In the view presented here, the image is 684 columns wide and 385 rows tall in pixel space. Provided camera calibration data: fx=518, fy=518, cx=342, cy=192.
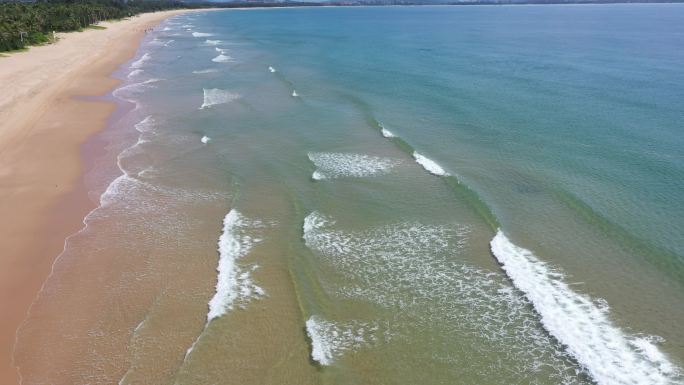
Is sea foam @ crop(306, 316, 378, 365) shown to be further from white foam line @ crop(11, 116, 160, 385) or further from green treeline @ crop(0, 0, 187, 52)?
green treeline @ crop(0, 0, 187, 52)

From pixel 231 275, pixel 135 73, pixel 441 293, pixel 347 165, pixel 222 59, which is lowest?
pixel 441 293

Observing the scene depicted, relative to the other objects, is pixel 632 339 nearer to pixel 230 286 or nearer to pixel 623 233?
pixel 623 233

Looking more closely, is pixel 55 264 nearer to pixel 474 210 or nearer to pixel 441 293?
pixel 441 293

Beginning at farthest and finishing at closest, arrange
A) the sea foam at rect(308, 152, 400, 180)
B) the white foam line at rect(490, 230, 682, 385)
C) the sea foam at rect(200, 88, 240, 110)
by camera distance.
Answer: the sea foam at rect(200, 88, 240, 110)
the sea foam at rect(308, 152, 400, 180)
the white foam line at rect(490, 230, 682, 385)

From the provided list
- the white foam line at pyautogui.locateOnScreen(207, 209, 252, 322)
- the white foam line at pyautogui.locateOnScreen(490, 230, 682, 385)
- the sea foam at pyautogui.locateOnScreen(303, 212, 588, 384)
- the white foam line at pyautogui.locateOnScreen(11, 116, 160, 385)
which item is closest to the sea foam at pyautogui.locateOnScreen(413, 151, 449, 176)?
the sea foam at pyautogui.locateOnScreen(303, 212, 588, 384)

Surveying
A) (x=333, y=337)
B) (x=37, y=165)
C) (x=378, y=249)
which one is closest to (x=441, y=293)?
(x=378, y=249)

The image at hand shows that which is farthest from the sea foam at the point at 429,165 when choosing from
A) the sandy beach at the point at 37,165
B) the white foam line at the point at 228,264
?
the sandy beach at the point at 37,165
